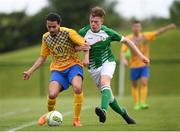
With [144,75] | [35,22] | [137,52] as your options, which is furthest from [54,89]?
[35,22]

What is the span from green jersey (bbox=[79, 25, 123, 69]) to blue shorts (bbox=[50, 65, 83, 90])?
1.41ft

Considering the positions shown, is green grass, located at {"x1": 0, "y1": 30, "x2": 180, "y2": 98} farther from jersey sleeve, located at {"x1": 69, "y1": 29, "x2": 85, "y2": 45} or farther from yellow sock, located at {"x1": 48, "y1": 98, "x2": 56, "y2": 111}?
jersey sleeve, located at {"x1": 69, "y1": 29, "x2": 85, "y2": 45}

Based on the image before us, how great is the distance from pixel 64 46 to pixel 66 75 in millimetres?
496

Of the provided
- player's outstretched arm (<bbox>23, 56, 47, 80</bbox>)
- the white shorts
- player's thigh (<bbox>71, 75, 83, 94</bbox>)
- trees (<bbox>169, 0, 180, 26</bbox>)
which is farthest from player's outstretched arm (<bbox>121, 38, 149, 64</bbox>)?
trees (<bbox>169, 0, 180, 26</bbox>)

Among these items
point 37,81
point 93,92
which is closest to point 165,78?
point 93,92

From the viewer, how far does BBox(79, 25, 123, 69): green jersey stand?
11844mm

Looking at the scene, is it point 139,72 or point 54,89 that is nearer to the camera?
point 54,89

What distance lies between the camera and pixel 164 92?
1545 inches

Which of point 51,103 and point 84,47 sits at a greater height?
point 84,47

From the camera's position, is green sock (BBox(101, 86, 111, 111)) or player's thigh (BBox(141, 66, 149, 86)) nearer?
green sock (BBox(101, 86, 111, 111))

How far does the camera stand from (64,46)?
1148 centimetres

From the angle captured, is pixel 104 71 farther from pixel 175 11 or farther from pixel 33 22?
pixel 33 22

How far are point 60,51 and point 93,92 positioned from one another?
27.5 m

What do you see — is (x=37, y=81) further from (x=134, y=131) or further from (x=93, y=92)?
(x=134, y=131)
